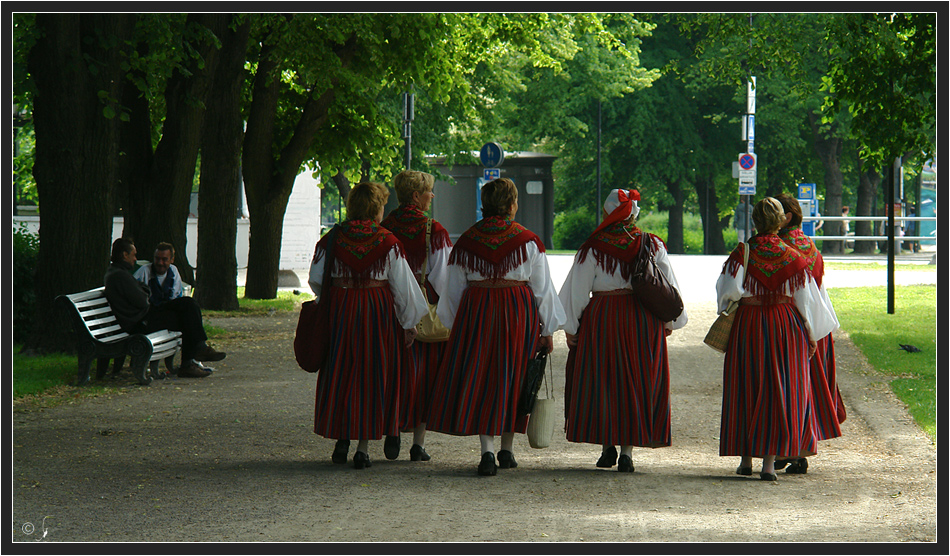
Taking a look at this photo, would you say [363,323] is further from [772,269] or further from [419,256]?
[772,269]

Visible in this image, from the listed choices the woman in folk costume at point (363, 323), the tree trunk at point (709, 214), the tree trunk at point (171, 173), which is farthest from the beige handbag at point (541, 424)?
the tree trunk at point (709, 214)

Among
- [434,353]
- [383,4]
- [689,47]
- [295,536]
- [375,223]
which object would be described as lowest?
[295,536]

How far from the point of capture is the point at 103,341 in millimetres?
10320

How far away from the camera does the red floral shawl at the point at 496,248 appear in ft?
22.3

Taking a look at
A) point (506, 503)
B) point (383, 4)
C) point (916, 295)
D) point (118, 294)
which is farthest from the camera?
point (916, 295)

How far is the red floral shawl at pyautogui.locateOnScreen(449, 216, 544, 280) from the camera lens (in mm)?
6785

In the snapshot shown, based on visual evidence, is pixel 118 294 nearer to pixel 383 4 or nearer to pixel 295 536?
pixel 383 4

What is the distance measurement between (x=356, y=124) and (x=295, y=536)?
15523mm

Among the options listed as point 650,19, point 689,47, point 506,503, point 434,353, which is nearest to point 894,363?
point 434,353

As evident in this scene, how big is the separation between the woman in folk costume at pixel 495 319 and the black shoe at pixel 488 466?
0.12ft

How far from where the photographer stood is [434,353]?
7180 millimetres

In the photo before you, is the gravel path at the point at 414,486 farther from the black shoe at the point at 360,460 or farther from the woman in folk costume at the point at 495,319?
the woman in folk costume at the point at 495,319

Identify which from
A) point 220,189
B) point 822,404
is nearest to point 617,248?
point 822,404

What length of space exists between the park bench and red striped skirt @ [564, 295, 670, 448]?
4.93 m
